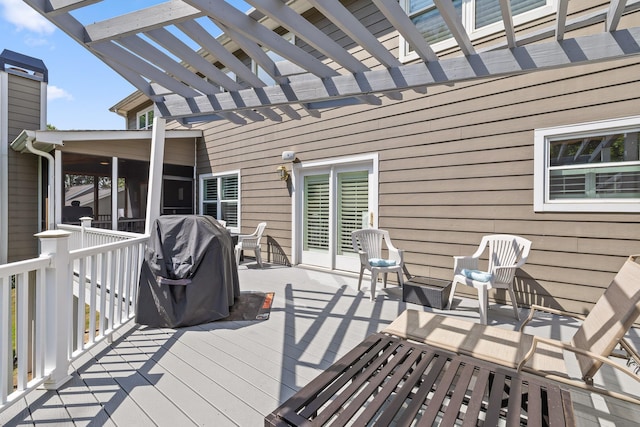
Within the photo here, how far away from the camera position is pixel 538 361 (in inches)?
70.5

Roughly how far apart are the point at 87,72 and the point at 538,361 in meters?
8.41

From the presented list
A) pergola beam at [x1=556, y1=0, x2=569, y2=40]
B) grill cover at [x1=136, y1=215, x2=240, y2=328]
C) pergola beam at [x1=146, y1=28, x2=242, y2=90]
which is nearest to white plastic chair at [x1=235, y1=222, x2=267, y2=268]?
grill cover at [x1=136, y1=215, x2=240, y2=328]

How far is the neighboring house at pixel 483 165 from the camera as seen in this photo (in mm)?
3219

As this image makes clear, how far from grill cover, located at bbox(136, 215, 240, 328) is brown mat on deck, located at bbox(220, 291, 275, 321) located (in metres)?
0.22

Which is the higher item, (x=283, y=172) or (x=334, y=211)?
(x=283, y=172)

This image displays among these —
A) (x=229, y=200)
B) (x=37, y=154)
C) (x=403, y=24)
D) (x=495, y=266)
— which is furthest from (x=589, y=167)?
(x=37, y=154)

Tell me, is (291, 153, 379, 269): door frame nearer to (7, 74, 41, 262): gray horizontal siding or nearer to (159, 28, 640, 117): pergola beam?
(159, 28, 640, 117): pergola beam

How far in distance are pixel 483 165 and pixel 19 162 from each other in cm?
966

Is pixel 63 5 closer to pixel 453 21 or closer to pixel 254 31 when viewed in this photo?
pixel 254 31

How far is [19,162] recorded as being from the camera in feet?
24.1

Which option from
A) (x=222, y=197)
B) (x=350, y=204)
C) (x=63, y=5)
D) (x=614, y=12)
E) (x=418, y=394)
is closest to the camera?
(x=418, y=394)

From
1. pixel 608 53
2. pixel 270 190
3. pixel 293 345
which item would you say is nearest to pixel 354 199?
pixel 270 190

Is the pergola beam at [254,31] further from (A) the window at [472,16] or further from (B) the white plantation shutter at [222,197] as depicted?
(B) the white plantation shutter at [222,197]

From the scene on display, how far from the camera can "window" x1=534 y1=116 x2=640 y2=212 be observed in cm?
313
